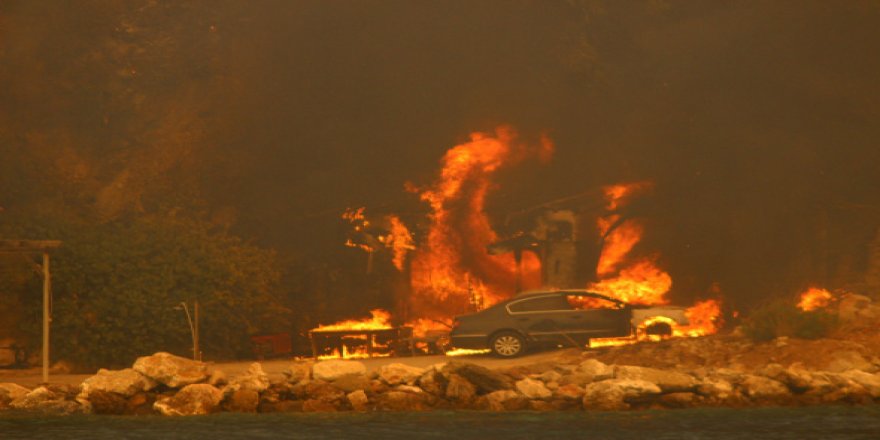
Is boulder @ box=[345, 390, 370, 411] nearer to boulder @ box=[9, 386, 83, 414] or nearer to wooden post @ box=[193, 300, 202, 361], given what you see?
boulder @ box=[9, 386, 83, 414]

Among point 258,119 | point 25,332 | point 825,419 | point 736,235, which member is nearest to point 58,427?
point 25,332

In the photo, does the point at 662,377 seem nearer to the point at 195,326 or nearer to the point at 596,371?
the point at 596,371

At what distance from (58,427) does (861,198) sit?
22.8 m

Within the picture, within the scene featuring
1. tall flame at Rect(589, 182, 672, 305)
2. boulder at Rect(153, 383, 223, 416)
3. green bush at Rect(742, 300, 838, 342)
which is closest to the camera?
boulder at Rect(153, 383, 223, 416)

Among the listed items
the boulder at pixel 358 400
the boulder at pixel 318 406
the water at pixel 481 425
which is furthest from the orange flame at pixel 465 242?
the water at pixel 481 425

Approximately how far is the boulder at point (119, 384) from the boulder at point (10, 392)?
3.51 feet

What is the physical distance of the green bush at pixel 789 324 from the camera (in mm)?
23297

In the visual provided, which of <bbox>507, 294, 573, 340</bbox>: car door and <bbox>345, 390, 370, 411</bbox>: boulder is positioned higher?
<bbox>507, 294, 573, 340</bbox>: car door

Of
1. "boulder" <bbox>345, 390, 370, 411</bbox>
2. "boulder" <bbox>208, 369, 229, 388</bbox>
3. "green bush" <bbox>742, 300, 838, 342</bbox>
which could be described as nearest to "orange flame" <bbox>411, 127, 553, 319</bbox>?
"green bush" <bbox>742, 300, 838, 342</bbox>

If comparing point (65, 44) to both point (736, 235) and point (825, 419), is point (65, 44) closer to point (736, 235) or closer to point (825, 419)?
point (736, 235)

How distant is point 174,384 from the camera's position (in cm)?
2048

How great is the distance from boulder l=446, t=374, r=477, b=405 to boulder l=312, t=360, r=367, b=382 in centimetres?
201

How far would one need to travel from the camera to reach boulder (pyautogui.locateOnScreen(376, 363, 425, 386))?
20984 millimetres

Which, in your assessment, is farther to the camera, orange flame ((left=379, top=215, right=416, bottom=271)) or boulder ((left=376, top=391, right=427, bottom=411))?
orange flame ((left=379, top=215, right=416, bottom=271))
